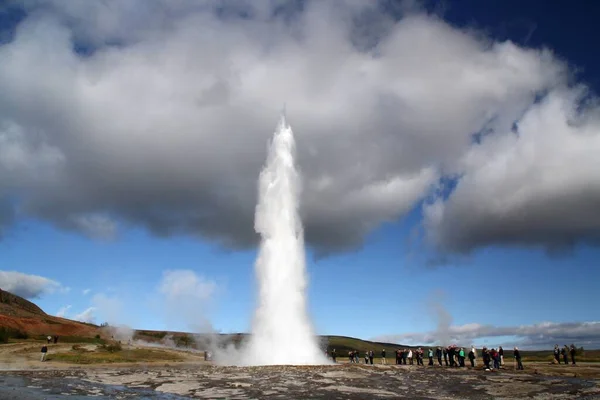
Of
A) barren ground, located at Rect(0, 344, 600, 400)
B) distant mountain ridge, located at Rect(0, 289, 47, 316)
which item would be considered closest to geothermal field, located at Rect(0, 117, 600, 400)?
barren ground, located at Rect(0, 344, 600, 400)

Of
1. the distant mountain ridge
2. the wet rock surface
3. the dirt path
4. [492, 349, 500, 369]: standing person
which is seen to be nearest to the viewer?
the wet rock surface

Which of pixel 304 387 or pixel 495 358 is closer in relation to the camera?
pixel 304 387

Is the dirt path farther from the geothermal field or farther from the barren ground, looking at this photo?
the barren ground

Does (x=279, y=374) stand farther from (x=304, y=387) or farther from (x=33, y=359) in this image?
(x=33, y=359)

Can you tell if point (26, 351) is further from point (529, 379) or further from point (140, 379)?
point (529, 379)

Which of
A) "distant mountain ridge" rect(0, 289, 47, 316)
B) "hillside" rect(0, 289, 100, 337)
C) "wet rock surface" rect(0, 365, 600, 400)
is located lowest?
"wet rock surface" rect(0, 365, 600, 400)

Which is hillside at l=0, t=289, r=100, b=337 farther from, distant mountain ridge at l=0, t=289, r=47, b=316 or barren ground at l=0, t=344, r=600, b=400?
barren ground at l=0, t=344, r=600, b=400

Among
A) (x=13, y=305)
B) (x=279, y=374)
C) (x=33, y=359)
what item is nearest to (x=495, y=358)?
(x=279, y=374)

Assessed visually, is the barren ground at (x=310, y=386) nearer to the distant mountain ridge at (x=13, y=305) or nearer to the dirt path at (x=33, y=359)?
the dirt path at (x=33, y=359)

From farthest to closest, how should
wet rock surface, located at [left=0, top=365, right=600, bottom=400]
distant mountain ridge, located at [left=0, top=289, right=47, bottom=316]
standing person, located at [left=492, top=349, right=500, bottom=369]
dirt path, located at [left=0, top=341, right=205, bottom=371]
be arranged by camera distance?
distant mountain ridge, located at [left=0, top=289, right=47, bottom=316] → dirt path, located at [left=0, top=341, right=205, bottom=371] → standing person, located at [left=492, top=349, right=500, bottom=369] → wet rock surface, located at [left=0, top=365, right=600, bottom=400]

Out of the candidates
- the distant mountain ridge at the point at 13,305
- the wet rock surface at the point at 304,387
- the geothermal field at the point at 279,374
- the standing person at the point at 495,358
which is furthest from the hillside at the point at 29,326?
the standing person at the point at 495,358

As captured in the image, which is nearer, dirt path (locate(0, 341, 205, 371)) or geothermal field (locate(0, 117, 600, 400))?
geothermal field (locate(0, 117, 600, 400))

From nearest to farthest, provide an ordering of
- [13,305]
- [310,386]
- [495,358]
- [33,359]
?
[310,386], [495,358], [33,359], [13,305]

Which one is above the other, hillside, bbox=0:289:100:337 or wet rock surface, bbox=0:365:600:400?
hillside, bbox=0:289:100:337
